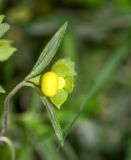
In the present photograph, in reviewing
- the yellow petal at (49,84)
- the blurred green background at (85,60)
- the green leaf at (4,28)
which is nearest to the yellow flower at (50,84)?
the yellow petal at (49,84)

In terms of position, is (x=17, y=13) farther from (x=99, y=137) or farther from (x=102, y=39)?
(x=99, y=137)

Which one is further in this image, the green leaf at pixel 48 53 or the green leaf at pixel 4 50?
the green leaf at pixel 4 50

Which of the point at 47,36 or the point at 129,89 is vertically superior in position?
the point at 47,36

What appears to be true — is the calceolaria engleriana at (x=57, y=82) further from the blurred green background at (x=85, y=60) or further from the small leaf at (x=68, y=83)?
the blurred green background at (x=85, y=60)

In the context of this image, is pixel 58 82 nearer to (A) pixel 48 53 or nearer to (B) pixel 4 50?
(A) pixel 48 53

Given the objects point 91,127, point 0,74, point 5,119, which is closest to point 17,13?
point 0,74

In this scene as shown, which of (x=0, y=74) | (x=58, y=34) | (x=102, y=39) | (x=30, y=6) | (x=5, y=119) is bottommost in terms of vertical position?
(x=102, y=39)
